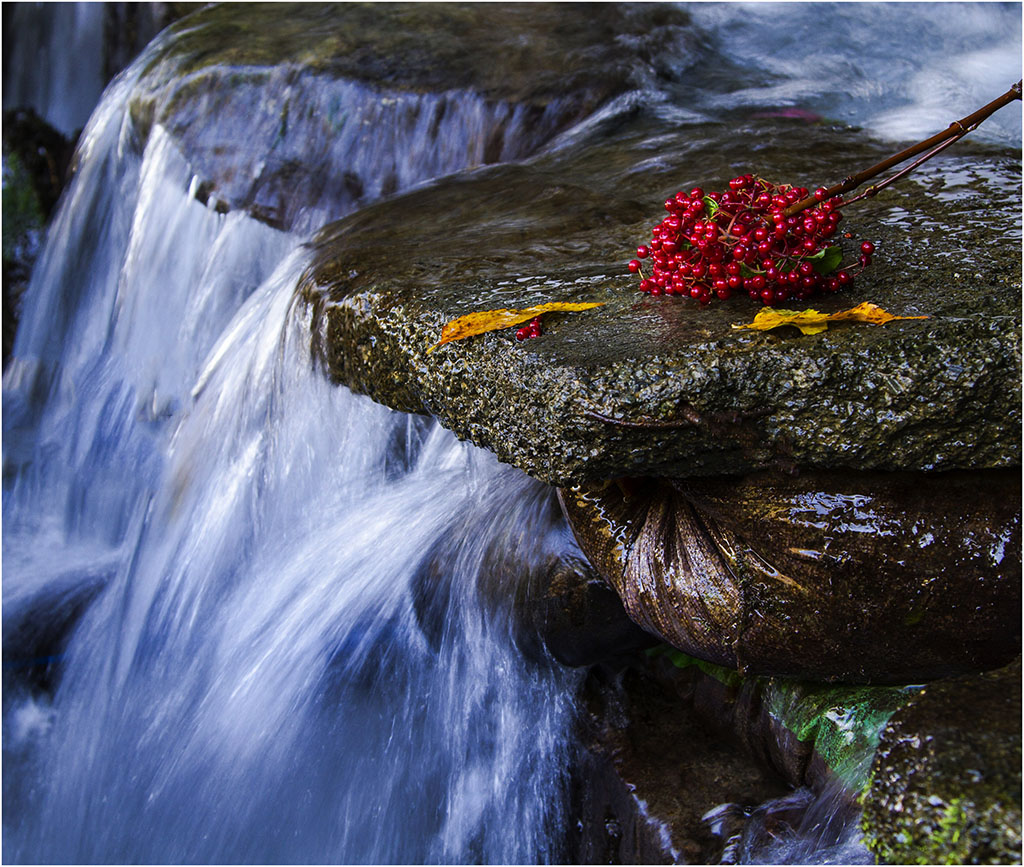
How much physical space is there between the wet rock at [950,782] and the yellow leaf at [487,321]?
1.05m

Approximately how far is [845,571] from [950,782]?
525mm

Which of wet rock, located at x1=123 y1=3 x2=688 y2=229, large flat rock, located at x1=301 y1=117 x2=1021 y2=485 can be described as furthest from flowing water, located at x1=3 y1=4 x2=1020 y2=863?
large flat rock, located at x1=301 y1=117 x2=1021 y2=485

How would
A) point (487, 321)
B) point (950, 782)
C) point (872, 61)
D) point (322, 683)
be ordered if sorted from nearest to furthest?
1. point (950, 782)
2. point (487, 321)
3. point (322, 683)
4. point (872, 61)

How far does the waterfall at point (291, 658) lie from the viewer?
2.73 m

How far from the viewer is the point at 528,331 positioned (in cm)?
198

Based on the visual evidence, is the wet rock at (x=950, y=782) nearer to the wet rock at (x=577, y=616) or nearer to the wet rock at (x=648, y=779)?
the wet rock at (x=648, y=779)

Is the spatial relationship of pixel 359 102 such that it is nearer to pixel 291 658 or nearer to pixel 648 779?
pixel 291 658

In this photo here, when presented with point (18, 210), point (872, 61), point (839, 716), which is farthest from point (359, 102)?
point (839, 716)

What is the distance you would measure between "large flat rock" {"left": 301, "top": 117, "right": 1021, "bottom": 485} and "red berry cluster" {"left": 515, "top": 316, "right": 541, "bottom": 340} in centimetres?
3

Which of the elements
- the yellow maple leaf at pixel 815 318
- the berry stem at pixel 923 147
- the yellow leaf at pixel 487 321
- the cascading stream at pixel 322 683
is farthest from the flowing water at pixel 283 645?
the berry stem at pixel 923 147

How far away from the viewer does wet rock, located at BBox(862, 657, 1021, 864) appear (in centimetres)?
142

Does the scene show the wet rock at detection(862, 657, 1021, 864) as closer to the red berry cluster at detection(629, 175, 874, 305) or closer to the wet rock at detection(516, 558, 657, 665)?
the red berry cluster at detection(629, 175, 874, 305)

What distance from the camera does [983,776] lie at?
1.46 m

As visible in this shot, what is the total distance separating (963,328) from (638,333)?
597mm
